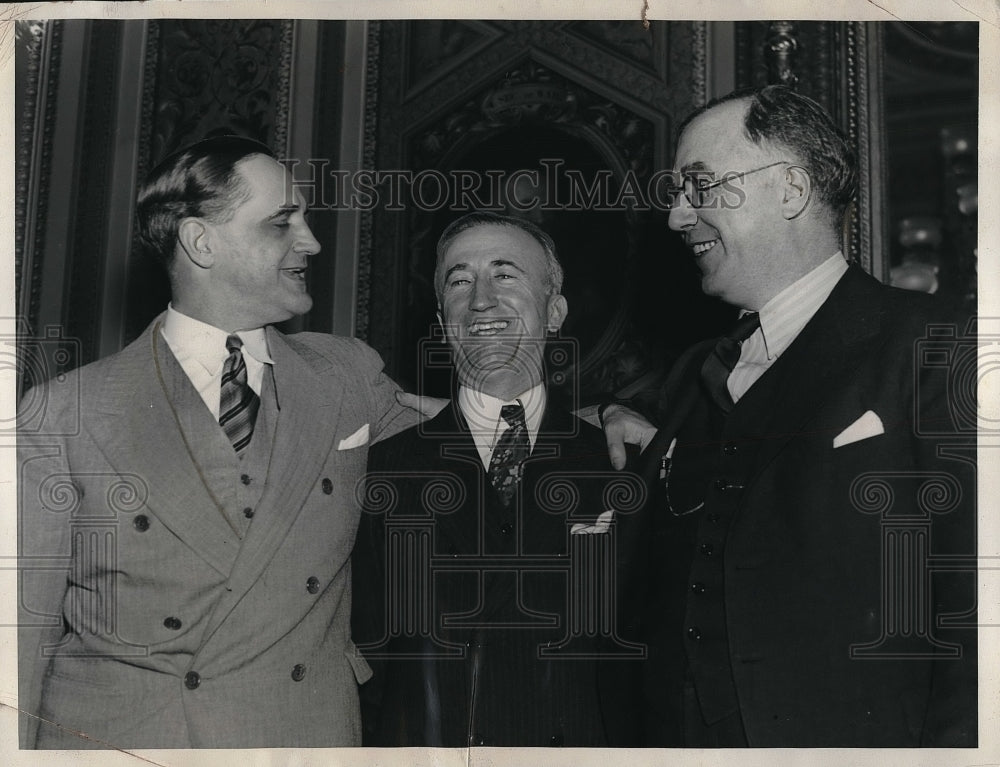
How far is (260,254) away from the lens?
12.7 ft

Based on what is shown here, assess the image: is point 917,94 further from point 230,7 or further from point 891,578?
point 230,7

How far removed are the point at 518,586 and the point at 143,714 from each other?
3.53 ft

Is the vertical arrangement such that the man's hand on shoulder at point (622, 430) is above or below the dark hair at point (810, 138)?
below

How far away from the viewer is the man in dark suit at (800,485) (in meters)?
3.56

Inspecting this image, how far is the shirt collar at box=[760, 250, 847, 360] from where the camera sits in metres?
3.71

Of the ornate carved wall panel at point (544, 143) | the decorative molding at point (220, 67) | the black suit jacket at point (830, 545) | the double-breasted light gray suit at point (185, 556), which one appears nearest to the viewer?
the black suit jacket at point (830, 545)

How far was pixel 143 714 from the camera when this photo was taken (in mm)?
3693

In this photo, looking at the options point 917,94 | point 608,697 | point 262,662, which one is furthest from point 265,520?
point 917,94

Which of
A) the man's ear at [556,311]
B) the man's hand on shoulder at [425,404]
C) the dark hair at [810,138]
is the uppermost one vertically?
the dark hair at [810,138]

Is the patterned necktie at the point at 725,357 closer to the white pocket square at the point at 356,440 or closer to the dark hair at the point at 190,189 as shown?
the white pocket square at the point at 356,440

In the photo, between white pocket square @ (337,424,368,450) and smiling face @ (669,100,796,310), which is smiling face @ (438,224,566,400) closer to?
white pocket square @ (337,424,368,450)

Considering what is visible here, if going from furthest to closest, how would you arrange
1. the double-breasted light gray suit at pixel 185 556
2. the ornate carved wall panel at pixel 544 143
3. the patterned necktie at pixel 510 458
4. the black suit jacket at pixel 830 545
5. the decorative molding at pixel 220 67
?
the decorative molding at pixel 220 67
the ornate carved wall panel at pixel 544 143
the patterned necktie at pixel 510 458
the double-breasted light gray suit at pixel 185 556
the black suit jacket at pixel 830 545

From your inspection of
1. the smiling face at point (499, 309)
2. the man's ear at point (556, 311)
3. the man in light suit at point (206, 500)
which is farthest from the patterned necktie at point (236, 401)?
the man's ear at point (556, 311)

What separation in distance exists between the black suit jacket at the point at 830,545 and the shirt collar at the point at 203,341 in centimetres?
118
